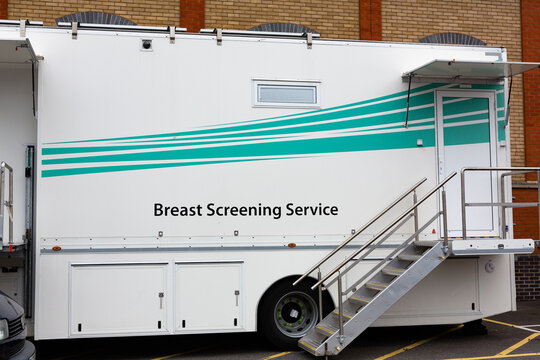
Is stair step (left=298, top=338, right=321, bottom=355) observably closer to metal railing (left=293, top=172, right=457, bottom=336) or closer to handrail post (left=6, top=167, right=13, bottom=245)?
metal railing (left=293, top=172, right=457, bottom=336)

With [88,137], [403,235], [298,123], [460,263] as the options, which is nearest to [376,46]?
[298,123]

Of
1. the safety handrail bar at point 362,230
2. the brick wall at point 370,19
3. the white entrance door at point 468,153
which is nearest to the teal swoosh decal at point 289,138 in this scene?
the white entrance door at point 468,153

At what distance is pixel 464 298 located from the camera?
780 centimetres

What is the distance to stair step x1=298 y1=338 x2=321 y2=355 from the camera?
6.81 metres

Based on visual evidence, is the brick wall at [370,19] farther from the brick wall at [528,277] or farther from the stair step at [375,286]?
the stair step at [375,286]

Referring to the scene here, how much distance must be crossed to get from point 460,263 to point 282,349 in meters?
2.53

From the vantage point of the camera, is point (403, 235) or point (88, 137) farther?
point (403, 235)

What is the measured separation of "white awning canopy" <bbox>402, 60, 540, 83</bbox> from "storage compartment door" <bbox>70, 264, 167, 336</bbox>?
4.02m

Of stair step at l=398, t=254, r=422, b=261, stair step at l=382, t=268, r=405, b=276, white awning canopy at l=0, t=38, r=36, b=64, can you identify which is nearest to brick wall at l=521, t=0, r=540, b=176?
stair step at l=398, t=254, r=422, b=261

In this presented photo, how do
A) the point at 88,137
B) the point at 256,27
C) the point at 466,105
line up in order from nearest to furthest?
the point at 88,137 < the point at 466,105 < the point at 256,27

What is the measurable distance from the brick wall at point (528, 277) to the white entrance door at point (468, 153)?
4908 millimetres

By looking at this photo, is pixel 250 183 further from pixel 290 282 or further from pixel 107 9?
pixel 107 9

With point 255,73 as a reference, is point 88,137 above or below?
below

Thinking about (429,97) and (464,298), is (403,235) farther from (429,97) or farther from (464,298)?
(429,97)
